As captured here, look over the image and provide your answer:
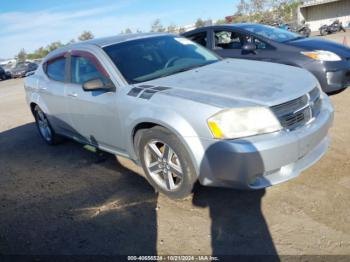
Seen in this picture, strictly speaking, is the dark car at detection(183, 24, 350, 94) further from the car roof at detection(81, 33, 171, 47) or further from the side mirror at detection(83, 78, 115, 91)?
the side mirror at detection(83, 78, 115, 91)

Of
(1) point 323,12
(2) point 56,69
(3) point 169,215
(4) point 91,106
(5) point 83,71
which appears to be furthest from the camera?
(1) point 323,12

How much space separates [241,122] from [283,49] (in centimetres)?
406

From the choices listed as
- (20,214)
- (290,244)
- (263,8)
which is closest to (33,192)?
(20,214)

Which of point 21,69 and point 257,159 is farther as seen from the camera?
point 21,69

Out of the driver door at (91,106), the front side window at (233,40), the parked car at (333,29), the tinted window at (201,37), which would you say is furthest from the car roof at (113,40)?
the parked car at (333,29)

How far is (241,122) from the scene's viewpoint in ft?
9.74

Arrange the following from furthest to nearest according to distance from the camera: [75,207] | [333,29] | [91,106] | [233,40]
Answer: [333,29], [233,40], [91,106], [75,207]

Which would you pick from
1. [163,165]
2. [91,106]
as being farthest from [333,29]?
[163,165]

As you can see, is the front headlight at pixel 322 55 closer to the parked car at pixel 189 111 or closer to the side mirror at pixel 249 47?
the side mirror at pixel 249 47

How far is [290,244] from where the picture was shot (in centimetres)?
274

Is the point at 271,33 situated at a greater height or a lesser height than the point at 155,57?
lesser

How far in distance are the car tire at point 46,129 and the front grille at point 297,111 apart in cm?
390

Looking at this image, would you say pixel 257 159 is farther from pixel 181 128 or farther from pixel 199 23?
pixel 199 23

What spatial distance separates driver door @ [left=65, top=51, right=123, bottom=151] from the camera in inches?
155
